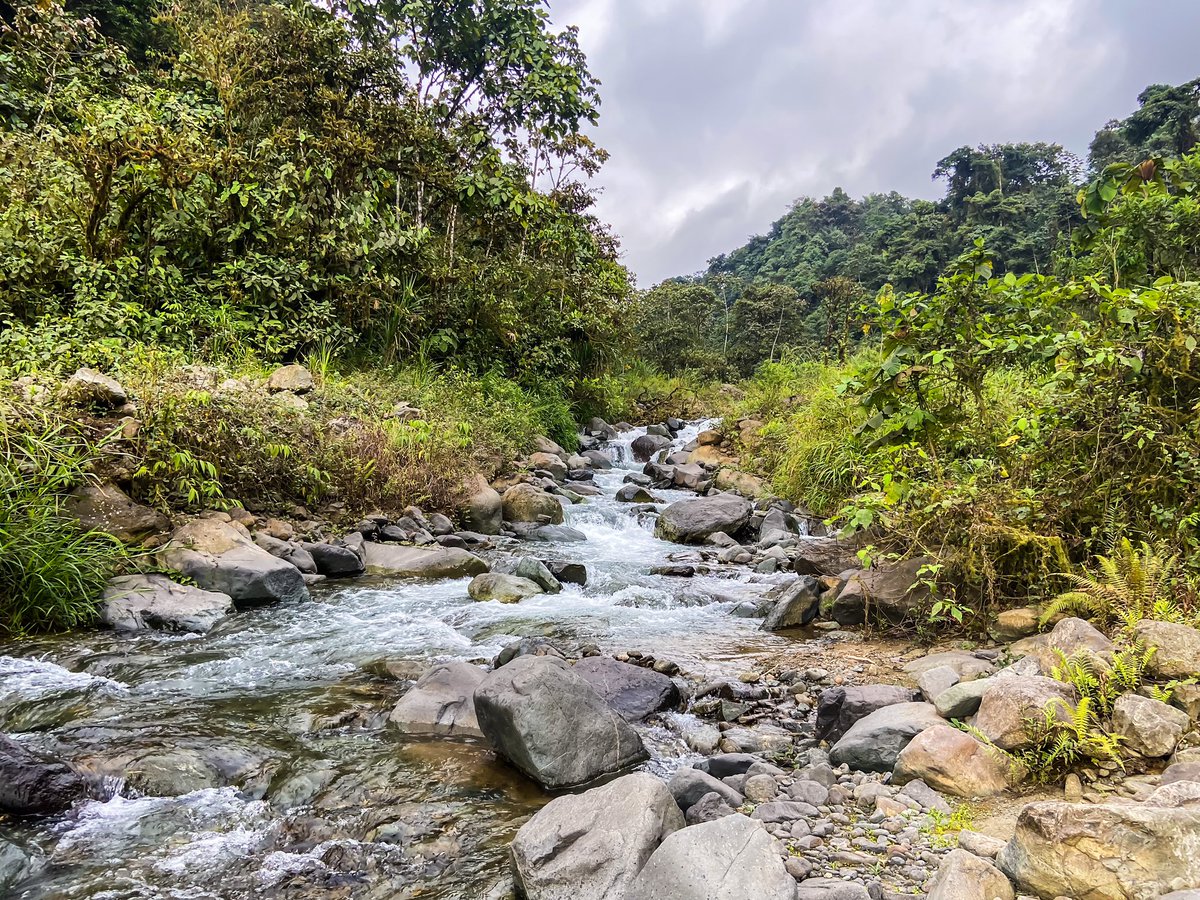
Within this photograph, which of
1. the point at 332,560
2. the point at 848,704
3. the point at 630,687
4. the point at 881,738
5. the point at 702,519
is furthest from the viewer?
the point at 702,519

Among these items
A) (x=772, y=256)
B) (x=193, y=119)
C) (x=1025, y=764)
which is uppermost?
(x=772, y=256)

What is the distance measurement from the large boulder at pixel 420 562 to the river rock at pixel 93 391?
269cm

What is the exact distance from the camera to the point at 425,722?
3.83 m

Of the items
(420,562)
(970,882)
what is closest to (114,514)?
(420,562)

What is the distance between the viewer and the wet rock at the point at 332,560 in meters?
6.95

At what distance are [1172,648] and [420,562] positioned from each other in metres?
6.21

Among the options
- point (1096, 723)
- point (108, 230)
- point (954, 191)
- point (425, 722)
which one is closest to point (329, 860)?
point (425, 722)

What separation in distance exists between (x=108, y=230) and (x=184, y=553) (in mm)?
6028

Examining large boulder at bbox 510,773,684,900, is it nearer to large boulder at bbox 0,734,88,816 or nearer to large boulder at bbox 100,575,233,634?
large boulder at bbox 0,734,88,816

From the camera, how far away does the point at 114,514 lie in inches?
225

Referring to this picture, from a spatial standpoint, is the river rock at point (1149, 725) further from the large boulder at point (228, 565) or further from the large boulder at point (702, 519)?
the large boulder at point (702, 519)

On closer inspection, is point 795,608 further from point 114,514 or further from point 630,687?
point 114,514

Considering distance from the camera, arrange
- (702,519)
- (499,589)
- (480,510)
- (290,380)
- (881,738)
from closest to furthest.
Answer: (881,738), (499,589), (290,380), (480,510), (702,519)

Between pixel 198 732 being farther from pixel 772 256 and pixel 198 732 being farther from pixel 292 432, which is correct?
pixel 772 256
